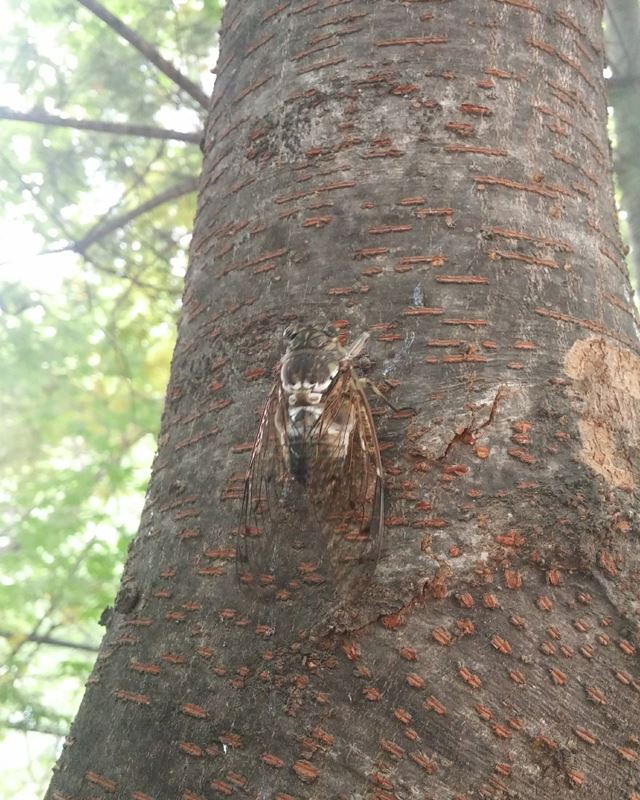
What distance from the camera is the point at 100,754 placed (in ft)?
3.26

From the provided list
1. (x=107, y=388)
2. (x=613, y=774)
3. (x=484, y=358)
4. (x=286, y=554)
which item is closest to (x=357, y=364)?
(x=484, y=358)

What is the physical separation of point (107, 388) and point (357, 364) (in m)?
4.66

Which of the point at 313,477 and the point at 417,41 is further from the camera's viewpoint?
the point at 417,41

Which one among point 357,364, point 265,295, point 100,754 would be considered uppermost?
point 265,295

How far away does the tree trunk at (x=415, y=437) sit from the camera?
88cm

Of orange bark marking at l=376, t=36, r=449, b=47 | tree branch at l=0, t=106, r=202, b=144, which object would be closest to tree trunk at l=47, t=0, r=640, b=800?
orange bark marking at l=376, t=36, r=449, b=47

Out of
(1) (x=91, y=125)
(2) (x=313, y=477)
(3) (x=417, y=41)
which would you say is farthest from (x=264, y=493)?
(1) (x=91, y=125)

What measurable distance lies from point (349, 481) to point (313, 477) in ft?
0.25

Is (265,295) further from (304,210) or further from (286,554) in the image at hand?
(286,554)

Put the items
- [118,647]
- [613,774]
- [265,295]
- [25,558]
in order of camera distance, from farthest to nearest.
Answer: [25,558]
[265,295]
[118,647]
[613,774]

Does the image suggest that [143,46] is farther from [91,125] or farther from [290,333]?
[290,333]

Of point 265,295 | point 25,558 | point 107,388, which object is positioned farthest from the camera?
point 107,388

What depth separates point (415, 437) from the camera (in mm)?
1032

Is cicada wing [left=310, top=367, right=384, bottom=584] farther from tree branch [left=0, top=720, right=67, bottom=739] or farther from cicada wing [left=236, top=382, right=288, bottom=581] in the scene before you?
tree branch [left=0, top=720, right=67, bottom=739]
